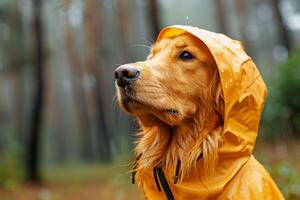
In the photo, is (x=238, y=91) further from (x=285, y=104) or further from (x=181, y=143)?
(x=285, y=104)

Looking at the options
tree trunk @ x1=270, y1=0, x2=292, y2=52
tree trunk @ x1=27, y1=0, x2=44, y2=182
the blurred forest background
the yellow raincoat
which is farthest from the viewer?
tree trunk @ x1=270, y1=0, x2=292, y2=52

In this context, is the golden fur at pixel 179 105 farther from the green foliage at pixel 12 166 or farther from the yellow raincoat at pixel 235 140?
the green foliage at pixel 12 166

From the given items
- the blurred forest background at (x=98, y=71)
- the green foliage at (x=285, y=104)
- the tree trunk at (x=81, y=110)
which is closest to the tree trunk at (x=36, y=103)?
the blurred forest background at (x=98, y=71)

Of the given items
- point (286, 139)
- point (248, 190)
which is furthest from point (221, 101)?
point (286, 139)

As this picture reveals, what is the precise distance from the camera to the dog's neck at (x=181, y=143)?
3.96 m

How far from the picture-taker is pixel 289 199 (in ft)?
Result: 20.2

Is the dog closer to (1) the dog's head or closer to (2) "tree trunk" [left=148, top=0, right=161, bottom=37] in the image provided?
(1) the dog's head

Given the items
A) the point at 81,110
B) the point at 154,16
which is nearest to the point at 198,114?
the point at 154,16

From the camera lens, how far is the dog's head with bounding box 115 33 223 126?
12.5 ft

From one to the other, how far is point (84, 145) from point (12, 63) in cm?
2196

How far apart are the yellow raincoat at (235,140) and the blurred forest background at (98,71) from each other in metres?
1.10

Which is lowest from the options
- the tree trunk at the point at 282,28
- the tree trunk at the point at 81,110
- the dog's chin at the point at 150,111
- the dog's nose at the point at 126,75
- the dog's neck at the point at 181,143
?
the tree trunk at the point at 81,110

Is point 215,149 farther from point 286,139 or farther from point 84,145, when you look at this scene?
point 84,145

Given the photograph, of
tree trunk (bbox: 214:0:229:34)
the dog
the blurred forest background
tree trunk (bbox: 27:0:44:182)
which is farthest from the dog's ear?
tree trunk (bbox: 214:0:229:34)
